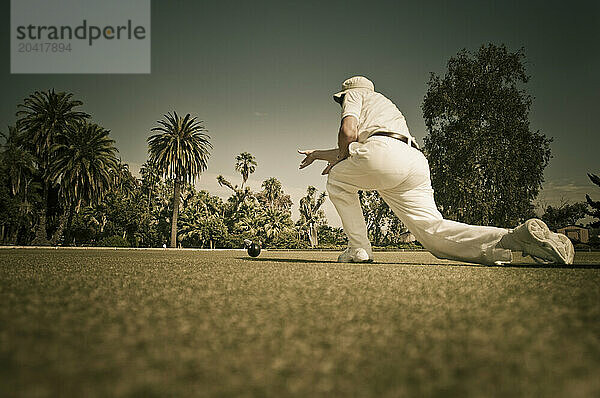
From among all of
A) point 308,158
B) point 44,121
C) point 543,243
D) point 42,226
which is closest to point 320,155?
point 308,158

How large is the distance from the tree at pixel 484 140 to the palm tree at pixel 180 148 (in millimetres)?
24852

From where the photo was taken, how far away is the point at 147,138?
4394 centimetres

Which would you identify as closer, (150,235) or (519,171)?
(519,171)

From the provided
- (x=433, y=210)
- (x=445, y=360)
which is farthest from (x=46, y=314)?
(x=433, y=210)

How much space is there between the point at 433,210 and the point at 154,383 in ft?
14.8

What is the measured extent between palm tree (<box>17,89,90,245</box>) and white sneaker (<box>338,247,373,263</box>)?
38.1 meters

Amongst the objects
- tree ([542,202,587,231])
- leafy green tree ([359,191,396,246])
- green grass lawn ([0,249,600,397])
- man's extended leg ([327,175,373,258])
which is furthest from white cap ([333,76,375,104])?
tree ([542,202,587,231])

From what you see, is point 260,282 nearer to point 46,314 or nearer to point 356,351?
point 46,314

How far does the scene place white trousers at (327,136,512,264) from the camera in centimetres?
456

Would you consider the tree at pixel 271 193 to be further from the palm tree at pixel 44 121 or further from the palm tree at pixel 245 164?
the palm tree at pixel 44 121

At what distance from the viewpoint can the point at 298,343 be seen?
1.18 metres

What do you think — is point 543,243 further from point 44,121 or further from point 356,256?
point 44,121

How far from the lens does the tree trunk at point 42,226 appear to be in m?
36.8

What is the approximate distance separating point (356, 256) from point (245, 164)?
50.9 meters
